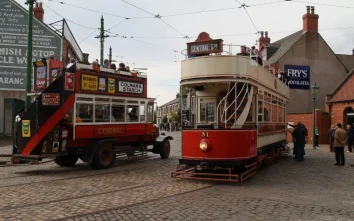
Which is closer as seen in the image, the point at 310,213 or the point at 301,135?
the point at 310,213

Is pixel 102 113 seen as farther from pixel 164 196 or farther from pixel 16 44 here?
pixel 16 44

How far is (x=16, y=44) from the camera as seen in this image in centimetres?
2825

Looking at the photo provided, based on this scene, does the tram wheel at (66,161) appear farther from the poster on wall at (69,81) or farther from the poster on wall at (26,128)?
the poster on wall at (69,81)

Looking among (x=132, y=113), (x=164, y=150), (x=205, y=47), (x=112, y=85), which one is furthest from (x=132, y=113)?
(x=205, y=47)

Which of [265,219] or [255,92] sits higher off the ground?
[255,92]

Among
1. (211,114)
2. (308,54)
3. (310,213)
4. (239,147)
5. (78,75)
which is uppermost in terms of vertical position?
(308,54)

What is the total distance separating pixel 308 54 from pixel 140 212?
3385 centimetres

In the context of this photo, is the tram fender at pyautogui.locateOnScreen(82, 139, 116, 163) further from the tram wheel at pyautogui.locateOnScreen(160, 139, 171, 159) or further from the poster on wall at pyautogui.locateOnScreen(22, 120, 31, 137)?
the tram wheel at pyautogui.locateOnScreen(160, 139, 171, 159)

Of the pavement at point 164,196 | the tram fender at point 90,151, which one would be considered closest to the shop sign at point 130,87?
the tram fender at point 90,151

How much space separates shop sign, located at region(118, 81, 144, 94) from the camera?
14578mm

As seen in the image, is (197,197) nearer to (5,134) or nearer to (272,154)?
(272,154)

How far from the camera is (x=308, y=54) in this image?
122 feet

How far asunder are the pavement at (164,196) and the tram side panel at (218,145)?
687 mm

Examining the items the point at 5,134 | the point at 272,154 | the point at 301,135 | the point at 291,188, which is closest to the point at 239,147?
the point at 291,188
